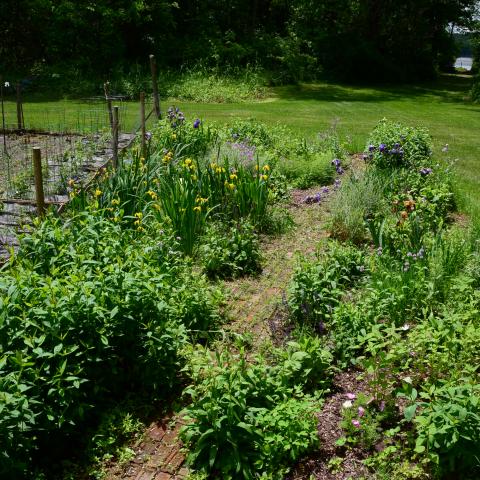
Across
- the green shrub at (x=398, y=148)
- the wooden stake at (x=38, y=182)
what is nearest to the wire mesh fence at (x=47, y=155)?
the wooden stake at (x=38, y=182)

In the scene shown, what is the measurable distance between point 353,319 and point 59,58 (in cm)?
1697

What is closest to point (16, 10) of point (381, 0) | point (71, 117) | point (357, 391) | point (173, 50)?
point (173, 50)

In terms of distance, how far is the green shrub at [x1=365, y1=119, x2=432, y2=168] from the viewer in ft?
24.1

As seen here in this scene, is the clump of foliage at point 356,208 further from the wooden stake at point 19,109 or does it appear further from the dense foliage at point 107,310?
the wooden stake at point 19,109

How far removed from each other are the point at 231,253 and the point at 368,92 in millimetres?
16221

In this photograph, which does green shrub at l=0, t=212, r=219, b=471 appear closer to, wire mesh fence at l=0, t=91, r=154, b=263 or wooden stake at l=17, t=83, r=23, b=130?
wire mesh fence at l=0, t=91, r=154, b=263

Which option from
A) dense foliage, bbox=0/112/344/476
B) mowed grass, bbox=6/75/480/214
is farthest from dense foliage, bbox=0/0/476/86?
dense foliage, bbox=0/112/344/476

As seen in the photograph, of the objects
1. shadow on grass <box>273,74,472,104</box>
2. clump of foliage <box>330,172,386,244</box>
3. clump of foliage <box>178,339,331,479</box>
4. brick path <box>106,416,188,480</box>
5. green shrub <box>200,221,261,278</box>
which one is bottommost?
brick path <box>106,416,188,480</box>

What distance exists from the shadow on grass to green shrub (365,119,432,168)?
10.0 m

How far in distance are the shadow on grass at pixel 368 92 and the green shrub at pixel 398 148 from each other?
394 inches

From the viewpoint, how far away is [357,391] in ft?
12.1

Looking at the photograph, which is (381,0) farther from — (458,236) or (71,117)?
(458,236)

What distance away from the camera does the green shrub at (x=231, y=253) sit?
532 cm

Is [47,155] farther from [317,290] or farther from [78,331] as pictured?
[78,331]
